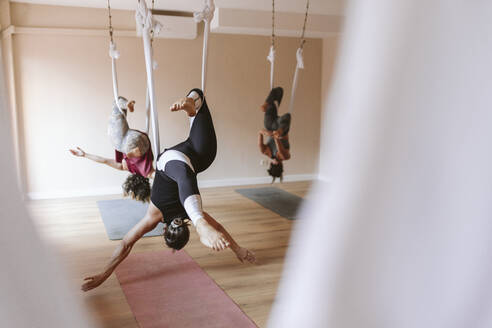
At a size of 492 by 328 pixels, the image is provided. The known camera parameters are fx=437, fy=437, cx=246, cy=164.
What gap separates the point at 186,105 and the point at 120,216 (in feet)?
8.54

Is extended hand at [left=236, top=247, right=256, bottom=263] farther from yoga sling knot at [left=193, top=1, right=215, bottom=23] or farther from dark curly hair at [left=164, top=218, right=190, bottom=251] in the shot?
yoga sling knot at [left=193, top=1, right=215, bottom=23]

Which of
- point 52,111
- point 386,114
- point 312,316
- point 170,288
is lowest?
point 170,288

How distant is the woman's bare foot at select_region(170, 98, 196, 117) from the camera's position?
88.4 inches

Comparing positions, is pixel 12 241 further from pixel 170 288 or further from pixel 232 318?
pixel 170 288

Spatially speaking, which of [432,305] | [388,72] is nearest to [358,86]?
[388,72]

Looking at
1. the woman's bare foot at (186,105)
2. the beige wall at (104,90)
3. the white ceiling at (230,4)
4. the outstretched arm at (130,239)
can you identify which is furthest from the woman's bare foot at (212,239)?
the beige wall at (104,90)

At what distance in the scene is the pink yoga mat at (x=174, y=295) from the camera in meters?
2.44

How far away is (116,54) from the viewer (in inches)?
130

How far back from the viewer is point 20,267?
23 cm

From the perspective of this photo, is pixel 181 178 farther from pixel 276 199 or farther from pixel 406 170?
pixel 276 199

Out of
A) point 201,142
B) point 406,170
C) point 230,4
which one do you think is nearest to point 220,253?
point 201,142

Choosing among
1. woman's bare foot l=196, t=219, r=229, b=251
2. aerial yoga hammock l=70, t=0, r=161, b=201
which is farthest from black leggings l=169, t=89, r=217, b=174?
woman's bare foot l=196, t=219, r=229, b=251

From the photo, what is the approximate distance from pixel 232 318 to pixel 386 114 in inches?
94.3

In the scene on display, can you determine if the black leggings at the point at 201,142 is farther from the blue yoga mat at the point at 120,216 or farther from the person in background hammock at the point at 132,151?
the blue yoga mat at the point at 120,216
